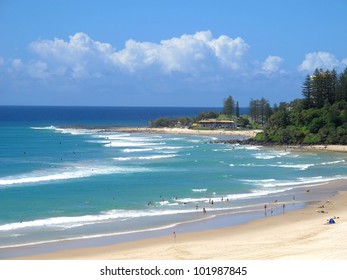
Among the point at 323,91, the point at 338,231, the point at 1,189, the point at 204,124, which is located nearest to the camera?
the point at 338,231

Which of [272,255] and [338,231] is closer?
[272,255]

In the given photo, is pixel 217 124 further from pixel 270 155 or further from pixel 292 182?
pixel 292 182

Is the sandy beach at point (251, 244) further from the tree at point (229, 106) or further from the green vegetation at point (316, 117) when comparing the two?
the tree at point (229, 106)

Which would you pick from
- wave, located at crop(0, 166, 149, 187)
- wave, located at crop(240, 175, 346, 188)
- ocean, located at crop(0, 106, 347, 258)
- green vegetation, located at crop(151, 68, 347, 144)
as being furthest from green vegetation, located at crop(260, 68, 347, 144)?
wave, located at crop(0, 166, 149, 187)

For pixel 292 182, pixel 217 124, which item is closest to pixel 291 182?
pixel 292 182

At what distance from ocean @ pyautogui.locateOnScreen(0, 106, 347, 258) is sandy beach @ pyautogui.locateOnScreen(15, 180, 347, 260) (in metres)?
1.37

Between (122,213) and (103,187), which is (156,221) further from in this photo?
(103,187)

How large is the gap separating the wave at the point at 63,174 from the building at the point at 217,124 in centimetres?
5249

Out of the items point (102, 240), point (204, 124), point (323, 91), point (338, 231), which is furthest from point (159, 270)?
point (204, 124)

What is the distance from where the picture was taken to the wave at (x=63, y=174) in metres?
35.5

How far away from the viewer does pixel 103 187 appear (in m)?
33.0

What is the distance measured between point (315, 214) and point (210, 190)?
26.0ft

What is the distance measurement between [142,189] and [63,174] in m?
8.68

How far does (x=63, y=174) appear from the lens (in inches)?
1526
